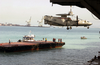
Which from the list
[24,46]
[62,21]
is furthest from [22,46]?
[62,21]

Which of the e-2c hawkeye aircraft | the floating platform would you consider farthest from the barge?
the e-2c hawkeye aircraft

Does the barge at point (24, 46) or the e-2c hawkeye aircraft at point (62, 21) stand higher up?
the e-2c hawkeye aircraft at point (62, 21)

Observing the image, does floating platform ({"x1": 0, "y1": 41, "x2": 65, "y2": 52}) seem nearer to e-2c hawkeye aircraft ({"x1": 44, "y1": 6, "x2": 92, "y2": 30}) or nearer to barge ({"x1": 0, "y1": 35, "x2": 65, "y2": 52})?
barge ({"x1": 0, "y1": 35, "x2": 65, "y2": 52})

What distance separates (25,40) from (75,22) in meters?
33.1

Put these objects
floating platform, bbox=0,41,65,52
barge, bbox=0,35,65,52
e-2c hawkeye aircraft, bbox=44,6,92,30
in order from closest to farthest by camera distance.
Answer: e-2c hawkeye aircraft, bbox=44,6,92,30, floating platform, bbox=0,41,65,52, barge, bbox=0,35,65,52

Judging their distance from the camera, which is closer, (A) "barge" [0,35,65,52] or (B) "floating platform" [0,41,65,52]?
(B) "floating platform" [0,41,65,52]

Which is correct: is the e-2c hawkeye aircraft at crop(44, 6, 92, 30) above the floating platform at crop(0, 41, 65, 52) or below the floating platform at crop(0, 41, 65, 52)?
above

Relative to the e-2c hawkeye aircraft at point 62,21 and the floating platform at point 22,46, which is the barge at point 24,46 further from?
the e-2c hawkeye aircraft at point 62,21

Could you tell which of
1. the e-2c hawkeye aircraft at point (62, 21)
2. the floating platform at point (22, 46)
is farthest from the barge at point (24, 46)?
the e-2c hawkeye aircraft at point (62, 21)

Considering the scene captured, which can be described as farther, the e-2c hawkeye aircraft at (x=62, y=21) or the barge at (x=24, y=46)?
the barge at (x=24, y=46)

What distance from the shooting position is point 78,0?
46.1 feet

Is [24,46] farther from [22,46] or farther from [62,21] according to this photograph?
[62,21]

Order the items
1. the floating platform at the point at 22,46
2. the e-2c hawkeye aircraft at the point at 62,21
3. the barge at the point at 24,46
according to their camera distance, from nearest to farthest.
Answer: the e-2c hawkeye aircraft at the point at 62,21
the floating platform at the point at 22,46
the barge at the point at 24,46

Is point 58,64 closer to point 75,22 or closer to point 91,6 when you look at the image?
point 75,22
